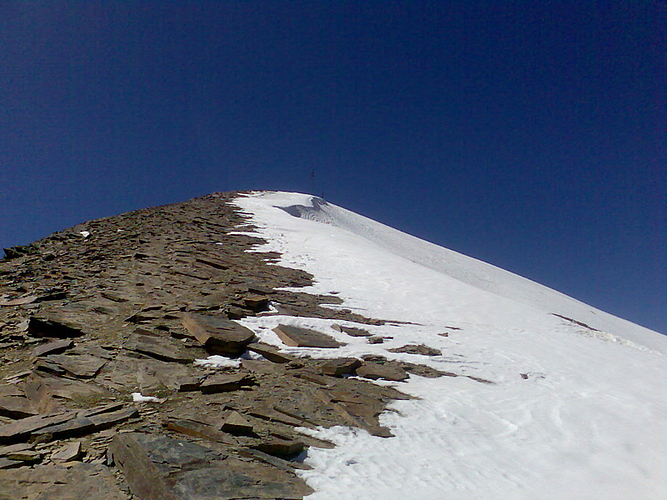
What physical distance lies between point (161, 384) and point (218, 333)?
5.55ft

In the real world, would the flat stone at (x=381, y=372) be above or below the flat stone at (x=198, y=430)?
above

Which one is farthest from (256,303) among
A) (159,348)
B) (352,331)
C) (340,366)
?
(340,366)

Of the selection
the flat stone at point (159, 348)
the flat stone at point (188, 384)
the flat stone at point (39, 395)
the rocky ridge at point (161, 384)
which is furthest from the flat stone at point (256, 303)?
the flat stone at point (39, 395)

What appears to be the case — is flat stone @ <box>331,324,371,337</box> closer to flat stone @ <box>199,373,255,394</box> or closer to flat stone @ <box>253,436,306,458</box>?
flat stone @ <box>199,373,255,394</box>

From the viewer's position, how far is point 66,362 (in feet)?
17.1

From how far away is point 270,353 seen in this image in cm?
651

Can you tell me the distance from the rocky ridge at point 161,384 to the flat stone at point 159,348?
3cm

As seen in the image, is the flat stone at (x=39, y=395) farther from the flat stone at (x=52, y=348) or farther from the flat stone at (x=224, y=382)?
the flat stone at (x=224, y=382)

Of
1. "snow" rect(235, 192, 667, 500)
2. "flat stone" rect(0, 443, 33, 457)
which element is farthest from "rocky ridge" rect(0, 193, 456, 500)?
"snow" rect(235, 192, 667, 500)

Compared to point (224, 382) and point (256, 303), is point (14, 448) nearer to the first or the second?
point (224, 382)

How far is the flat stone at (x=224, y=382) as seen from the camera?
505cm

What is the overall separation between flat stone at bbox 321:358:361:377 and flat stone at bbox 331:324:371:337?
5.35ft

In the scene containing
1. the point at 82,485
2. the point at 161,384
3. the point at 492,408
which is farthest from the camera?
the point at 492,408

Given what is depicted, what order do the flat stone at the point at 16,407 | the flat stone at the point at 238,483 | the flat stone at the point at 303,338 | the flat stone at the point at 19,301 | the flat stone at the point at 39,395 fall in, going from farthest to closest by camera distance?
1. the flat stone at the point at 19,301
2. the flat stone at the point at 303,338
3. the flat stone at the point at 39,395
4. the flat stone at the point at 16,407
5. the flat stone at the point at 238,483
